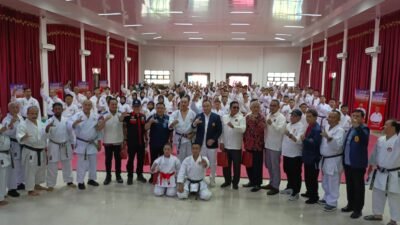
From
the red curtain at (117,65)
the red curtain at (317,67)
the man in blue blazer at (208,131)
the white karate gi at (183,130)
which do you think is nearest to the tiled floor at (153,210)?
the man in blue blazer at (208,131)

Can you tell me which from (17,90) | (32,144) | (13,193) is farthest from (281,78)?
(13,193)

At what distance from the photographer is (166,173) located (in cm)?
510

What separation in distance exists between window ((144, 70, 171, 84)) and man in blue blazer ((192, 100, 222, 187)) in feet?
59.7

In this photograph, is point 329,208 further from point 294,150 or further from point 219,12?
point 219,12

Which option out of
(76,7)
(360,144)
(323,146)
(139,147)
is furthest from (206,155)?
(76,7)

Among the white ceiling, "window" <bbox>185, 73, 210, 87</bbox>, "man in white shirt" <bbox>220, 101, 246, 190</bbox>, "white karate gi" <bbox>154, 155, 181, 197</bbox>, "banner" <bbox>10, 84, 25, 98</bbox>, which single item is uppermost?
the white ceiling

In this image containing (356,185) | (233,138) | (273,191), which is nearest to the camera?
(356,185)

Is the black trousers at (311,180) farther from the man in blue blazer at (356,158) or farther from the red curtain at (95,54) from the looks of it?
the red curtain at (95,54)

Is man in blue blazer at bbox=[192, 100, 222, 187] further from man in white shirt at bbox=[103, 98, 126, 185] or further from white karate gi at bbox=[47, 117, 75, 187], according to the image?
white karate gi at bbox=[47, 117, 75, 187]

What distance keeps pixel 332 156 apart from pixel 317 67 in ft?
48.7

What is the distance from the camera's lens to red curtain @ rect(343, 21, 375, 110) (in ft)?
38.0

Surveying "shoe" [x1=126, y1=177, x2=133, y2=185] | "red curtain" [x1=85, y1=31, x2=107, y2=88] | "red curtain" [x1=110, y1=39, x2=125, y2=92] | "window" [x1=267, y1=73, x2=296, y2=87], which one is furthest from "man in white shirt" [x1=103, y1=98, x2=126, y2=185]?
"window" [x1=267, y1=73, x2=296, y2=87]

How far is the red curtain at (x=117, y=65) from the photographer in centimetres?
1801

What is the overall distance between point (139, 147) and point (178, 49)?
18020 mm
